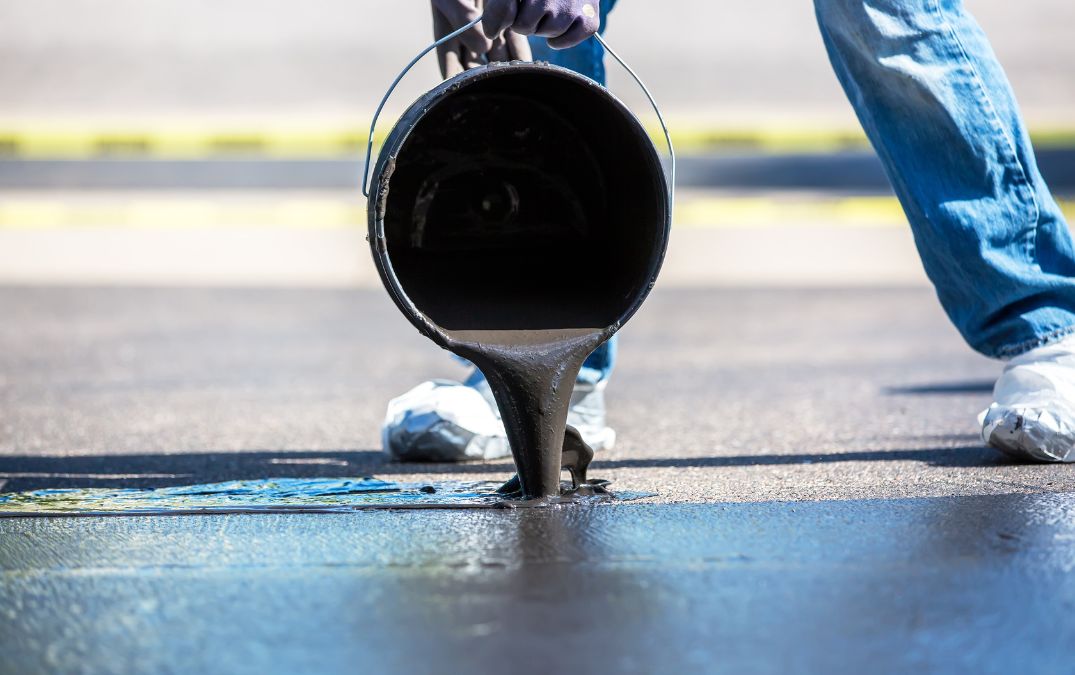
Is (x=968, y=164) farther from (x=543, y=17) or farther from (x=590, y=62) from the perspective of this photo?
(x=543, y=17)

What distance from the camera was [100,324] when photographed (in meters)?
5.77

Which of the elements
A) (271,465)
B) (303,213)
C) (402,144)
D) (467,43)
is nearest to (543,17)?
(402,144)

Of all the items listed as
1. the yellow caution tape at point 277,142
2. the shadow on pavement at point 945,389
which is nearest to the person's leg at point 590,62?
the shadow on pavement at point 945,389

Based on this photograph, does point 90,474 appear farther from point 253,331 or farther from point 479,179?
point 253,331

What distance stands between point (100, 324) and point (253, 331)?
692 mm

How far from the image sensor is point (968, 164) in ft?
9.01

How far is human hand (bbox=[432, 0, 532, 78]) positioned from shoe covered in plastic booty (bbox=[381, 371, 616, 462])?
27.3 inches

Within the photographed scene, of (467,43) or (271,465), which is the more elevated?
(467,43)

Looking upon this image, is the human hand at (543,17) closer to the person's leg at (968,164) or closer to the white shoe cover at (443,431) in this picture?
the person's leg at (968,164)

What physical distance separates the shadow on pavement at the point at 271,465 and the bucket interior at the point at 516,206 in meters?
0.40

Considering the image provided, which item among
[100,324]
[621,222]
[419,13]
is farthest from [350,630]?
[419,13]

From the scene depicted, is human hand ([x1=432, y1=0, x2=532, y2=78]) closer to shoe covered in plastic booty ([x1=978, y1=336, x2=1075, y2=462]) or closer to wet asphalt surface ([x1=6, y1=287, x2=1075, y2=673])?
wet asphalt surface ([x1=6, y1=287, x2=1075, y2=673])

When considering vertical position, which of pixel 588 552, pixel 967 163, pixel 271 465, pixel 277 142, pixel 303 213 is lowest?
pixel 303 213

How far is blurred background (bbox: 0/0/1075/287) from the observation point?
352 inches
